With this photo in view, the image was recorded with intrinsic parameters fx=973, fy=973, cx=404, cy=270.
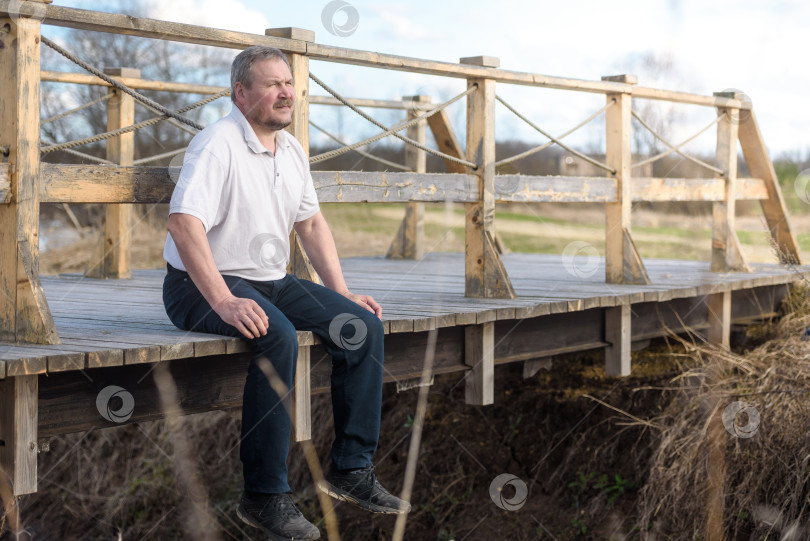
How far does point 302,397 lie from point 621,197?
303 centimetres

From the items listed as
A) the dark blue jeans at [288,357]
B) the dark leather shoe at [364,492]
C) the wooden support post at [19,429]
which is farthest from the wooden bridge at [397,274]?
the dark leather shoe at [364,492]

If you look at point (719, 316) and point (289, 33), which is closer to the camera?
point (289, 33)

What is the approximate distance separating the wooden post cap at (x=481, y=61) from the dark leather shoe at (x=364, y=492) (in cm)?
254

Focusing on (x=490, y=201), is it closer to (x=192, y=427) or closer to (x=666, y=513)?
(x=666, y=513)

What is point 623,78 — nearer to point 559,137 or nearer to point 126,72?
point 559,137

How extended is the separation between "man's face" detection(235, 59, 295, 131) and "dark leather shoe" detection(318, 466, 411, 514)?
4.55 feet

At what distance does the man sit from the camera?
3533 mm

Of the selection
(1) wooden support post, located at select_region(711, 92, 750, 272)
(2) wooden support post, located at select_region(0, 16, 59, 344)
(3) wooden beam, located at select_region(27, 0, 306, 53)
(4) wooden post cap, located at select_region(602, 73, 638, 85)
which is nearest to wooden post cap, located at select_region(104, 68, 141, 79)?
(3) wooden beam, located at select_region(27, 0, 306, 53)

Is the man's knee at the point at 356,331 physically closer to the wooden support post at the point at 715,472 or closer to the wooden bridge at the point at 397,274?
the wooden bridge at the point at 397,274

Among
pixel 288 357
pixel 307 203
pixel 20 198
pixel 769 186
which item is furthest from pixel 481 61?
pixel 769 186

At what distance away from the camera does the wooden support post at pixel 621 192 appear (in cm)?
632

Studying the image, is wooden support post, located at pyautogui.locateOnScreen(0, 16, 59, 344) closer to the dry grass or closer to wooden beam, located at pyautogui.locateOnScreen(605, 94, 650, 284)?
wooden beam, located at pyautogui.locateOnScreen(605, 94, 650, 284)

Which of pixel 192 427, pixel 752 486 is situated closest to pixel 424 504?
pixel 192 427

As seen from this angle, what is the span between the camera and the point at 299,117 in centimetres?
439
